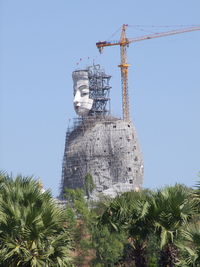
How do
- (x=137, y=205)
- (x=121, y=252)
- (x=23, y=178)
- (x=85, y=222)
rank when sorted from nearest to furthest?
(x=23, y=178) → (x=137, y=205) → (x=121, y=252) → (x=85, y=222)

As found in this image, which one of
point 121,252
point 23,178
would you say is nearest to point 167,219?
point 23,178

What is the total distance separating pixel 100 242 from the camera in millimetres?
75062

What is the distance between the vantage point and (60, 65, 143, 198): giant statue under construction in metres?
139

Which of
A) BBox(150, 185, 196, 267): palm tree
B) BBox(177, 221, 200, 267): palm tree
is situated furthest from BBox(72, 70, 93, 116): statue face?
BBox(177, 221, 200, 267): palm tree

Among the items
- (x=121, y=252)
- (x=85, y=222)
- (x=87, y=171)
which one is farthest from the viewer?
(x=87, y=171)

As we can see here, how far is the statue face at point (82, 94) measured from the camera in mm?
143750

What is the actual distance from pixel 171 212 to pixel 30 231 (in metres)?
6.64

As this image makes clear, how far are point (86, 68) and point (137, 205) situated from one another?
109 meters

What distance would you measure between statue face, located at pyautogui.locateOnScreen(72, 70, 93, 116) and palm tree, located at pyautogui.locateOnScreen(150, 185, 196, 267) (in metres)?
106

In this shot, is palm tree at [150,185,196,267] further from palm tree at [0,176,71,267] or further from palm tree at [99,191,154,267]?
palm tree at [0,176,71,267]

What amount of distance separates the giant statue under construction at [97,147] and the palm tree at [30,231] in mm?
100163

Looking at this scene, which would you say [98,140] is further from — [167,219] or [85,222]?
[167,219]

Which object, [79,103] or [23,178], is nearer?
[23,178]

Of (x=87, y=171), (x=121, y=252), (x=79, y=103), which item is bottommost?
(x=121, y=252)
